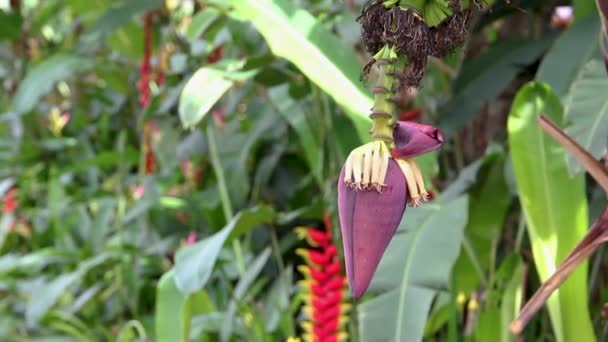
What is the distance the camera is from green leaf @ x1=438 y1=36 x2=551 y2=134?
0.87m

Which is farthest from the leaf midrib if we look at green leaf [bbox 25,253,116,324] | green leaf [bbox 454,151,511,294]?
green leaf [bbox 25,253,116,324]

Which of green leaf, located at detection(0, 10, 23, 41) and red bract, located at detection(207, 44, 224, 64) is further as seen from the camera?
green leaf, located at detection(0, 10, 23, 41)

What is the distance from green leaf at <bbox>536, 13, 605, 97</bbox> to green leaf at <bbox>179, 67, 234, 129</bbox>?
11.7 inches

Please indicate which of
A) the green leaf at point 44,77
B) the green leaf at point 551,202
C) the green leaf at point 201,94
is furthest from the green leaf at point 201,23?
the green leaf at point 44,77

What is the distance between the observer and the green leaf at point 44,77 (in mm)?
1206

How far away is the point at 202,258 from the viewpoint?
648 mm

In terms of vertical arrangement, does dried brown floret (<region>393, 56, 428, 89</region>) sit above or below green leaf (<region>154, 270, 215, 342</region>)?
below

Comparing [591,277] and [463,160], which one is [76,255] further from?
[591,277]

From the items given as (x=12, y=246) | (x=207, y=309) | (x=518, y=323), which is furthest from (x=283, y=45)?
(x=12, y=246)

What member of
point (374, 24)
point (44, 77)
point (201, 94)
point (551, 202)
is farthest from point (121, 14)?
point (374, 24)

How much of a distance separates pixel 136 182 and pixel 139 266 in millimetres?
298

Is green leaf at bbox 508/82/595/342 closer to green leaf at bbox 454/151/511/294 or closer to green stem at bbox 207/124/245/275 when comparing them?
green leaf at bbox 454/151/511/294

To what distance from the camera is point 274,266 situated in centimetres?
109

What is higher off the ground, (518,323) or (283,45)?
(283,45)
